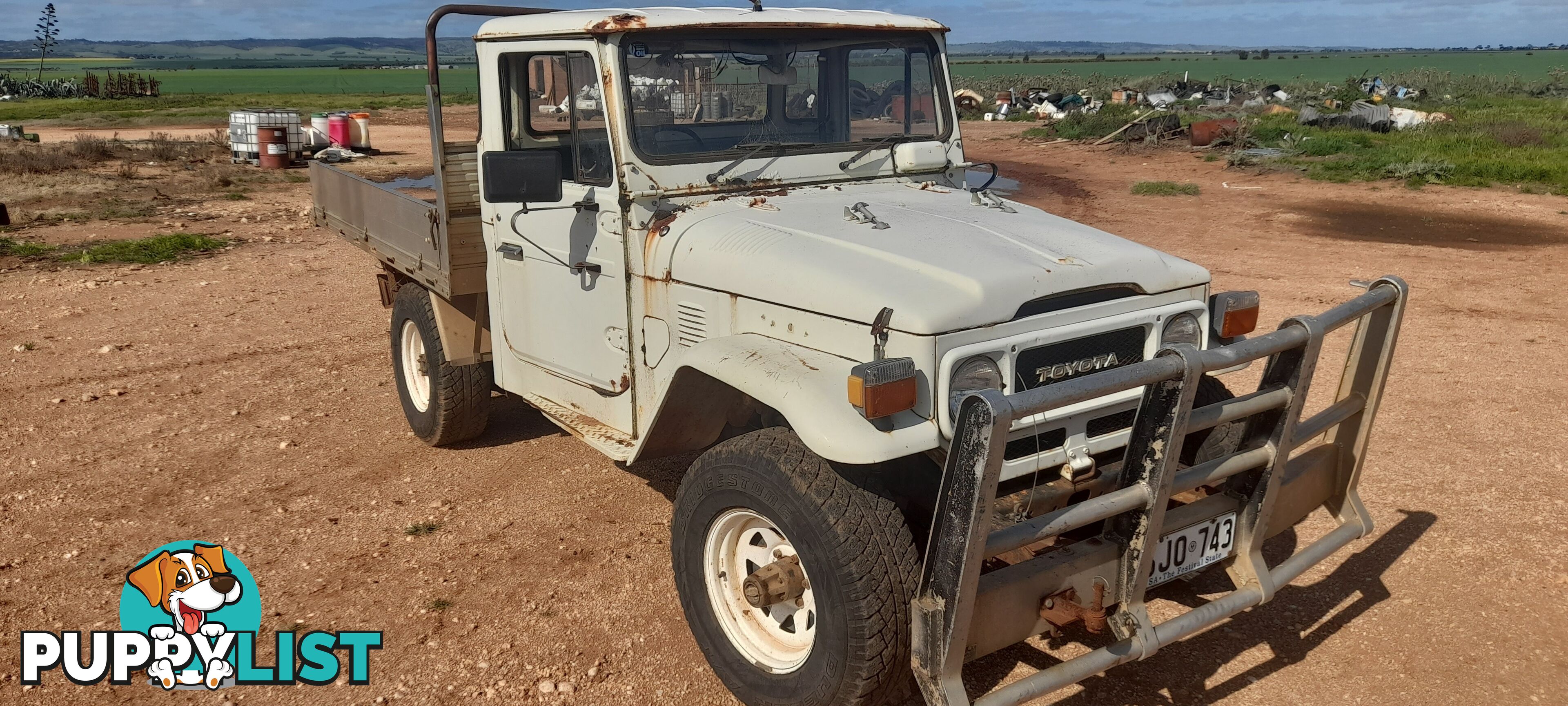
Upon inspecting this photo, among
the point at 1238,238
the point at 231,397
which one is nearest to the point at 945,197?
the point at 231,397

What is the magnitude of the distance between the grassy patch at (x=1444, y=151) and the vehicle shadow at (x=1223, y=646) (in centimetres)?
1397

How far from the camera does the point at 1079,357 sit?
11.2 feet

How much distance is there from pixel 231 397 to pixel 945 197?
4641mm

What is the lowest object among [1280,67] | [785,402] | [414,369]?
[414,369]

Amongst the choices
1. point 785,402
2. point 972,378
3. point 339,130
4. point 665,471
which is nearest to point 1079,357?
point 972,378

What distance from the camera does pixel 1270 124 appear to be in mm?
23062

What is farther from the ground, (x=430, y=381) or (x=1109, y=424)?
(x=1109, y=424)

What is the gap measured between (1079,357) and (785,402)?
93cm

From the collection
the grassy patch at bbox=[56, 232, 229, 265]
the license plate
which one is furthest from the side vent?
the grassy patch at bbox=[56, 232, 229, 265]

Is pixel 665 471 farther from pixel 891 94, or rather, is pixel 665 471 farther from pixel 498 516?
pixel 891 94

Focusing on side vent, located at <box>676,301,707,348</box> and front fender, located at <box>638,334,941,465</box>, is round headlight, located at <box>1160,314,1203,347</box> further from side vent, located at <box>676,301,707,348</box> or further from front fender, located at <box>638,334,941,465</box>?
side vent, located at <box>676,301,707,348</box>

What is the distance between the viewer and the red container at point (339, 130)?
73.5 feet

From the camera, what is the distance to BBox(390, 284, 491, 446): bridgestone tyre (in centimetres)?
554

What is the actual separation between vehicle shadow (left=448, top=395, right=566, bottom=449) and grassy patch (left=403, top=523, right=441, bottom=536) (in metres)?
0.96
